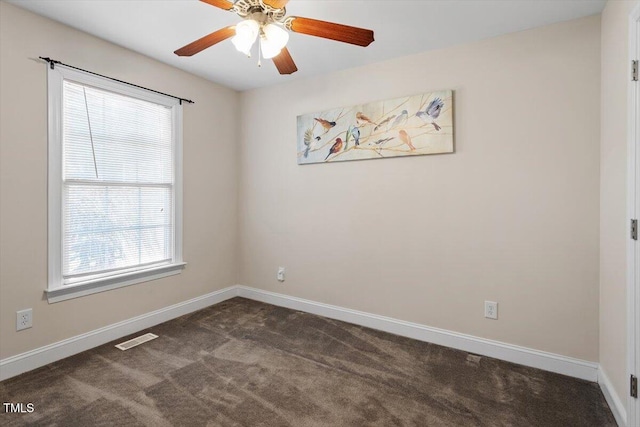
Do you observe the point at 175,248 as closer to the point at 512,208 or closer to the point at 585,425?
the point at 512,208

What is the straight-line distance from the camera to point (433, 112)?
8.97 feet

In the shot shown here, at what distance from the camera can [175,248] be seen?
11.1ft

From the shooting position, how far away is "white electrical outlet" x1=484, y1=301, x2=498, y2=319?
2.55 meters

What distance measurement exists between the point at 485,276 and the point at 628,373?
1.02 meters

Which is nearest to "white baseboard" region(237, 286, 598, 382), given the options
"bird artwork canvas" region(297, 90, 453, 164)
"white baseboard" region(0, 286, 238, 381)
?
"white baseboard" region(0, 286, 238, 381)

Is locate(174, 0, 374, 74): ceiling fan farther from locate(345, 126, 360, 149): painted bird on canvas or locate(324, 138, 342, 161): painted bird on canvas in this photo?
locate(324, 138, 342, 161): painted bird on canvas

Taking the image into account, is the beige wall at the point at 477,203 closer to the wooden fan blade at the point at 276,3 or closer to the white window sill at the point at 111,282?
the white window sill at the point at 111,282

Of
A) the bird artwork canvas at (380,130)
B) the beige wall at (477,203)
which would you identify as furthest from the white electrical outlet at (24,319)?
the bird artwork canvas at (380,130)

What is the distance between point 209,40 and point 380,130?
1.66 meters

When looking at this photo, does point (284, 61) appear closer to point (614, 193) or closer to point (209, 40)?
point (209, 40)

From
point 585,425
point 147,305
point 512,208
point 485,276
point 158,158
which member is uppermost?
point 158,158

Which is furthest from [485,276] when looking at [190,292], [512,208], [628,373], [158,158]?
[158,158]

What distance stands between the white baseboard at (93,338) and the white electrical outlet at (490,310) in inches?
112

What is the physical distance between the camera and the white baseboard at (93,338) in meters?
2.24
